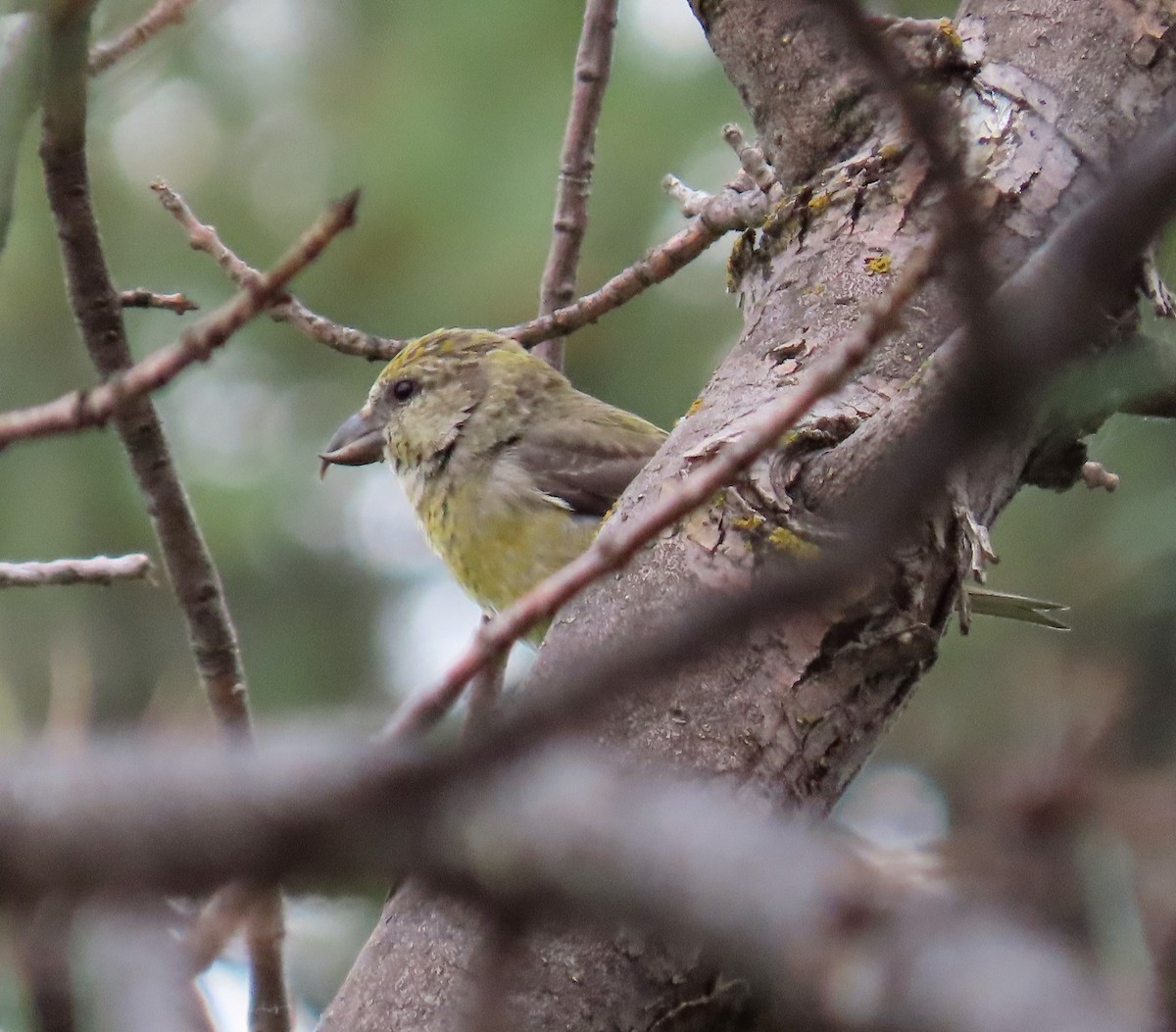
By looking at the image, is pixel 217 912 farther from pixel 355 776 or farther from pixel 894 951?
pixel 894 951

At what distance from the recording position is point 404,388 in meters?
5.11

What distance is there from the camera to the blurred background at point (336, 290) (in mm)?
7172

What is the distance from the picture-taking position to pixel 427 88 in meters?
7.59

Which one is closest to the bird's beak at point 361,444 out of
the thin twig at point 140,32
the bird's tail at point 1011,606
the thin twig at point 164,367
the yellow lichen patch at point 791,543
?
the bird's tail at point 1011,606

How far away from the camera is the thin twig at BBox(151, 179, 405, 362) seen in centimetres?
286

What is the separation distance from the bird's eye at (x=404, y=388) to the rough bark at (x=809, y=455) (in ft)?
7.25

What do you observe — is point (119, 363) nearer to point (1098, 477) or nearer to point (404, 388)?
point (1098, 477)

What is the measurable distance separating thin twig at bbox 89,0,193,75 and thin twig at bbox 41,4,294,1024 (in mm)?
104

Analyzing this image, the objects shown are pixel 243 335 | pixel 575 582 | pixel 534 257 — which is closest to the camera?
pixel 575 582

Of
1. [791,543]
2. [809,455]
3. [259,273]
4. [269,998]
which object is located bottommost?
[269,998]

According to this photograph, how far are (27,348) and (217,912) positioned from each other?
6.70 meters

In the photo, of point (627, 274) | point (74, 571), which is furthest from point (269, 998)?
point (627, 274)

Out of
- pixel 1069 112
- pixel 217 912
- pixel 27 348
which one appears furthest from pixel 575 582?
pixel 27 348

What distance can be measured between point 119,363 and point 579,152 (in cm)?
164
